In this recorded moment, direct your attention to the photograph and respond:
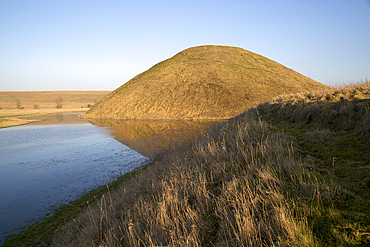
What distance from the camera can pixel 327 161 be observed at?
16.5 ft

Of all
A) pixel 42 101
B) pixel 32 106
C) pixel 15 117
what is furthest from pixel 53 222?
pixel 42 101

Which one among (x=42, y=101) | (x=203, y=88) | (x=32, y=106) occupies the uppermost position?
(x=203, y=88)

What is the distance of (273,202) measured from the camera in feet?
12.4

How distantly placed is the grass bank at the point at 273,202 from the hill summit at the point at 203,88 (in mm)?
34062

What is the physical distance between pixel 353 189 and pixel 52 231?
26.6ft

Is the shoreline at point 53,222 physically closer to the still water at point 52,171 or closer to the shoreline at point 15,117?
the still water at point 52,171

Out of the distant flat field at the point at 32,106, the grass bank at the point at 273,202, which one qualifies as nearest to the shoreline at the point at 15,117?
the distant flat field at the point at 32,106

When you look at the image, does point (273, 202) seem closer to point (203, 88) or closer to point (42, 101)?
point (203, 88)

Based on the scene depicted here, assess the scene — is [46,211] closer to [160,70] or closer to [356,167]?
[356,167]

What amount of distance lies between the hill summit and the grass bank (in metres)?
34.1

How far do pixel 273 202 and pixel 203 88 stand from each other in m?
48.0

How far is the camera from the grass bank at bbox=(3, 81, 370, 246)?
306cm

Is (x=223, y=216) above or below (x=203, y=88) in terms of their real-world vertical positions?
below

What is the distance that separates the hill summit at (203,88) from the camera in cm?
4462
